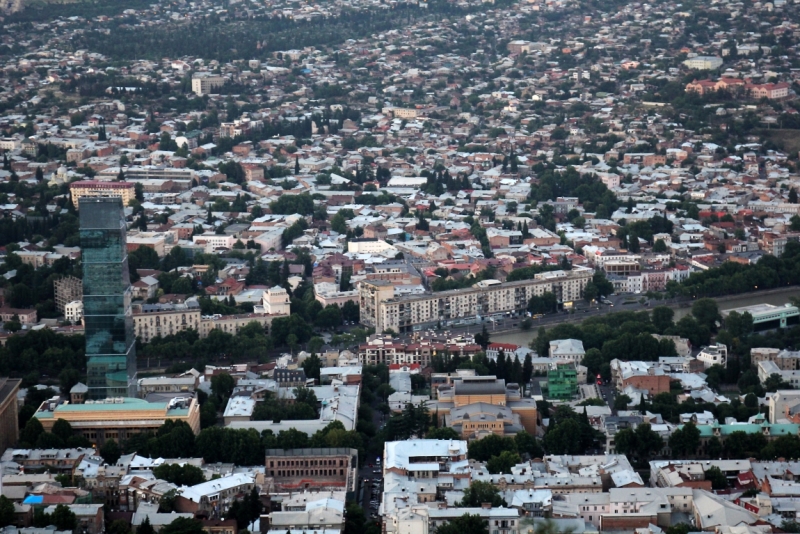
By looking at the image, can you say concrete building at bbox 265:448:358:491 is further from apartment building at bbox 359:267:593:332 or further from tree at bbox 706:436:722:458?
apartment building at bbox 359:267:593:332

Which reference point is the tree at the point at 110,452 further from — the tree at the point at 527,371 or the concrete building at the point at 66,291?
the concrete building at the point at 66,291

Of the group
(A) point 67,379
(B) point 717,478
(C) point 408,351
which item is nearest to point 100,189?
(C) point 408,351

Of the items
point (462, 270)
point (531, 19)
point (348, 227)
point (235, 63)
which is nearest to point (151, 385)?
point (462, 270)

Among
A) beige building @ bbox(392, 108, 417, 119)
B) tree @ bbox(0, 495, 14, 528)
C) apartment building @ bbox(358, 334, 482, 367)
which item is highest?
tree @ bbox(0, 495, 14, 528)

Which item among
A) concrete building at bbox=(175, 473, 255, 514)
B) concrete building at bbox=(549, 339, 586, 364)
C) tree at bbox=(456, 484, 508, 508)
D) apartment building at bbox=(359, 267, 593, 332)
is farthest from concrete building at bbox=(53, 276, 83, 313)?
tree at bbox=(456, 484, 508, 508)

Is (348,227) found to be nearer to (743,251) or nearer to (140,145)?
(743,251)

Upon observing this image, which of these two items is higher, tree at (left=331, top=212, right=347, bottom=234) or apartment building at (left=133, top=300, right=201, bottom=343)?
apartment building at (left=133, top=300, right=201, bottom=343)

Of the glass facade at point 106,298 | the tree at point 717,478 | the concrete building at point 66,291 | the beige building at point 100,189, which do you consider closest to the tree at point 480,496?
the tree at point 717,478

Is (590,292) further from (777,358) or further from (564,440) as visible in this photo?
(564,440)
